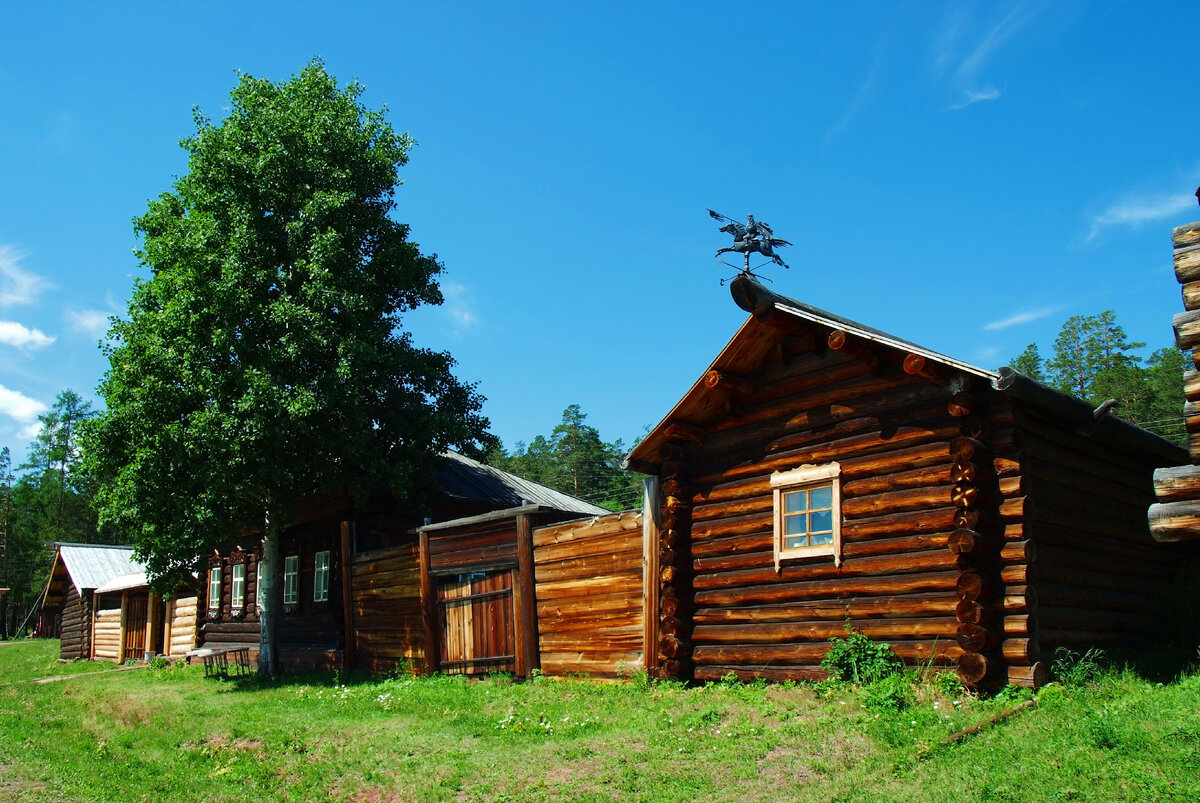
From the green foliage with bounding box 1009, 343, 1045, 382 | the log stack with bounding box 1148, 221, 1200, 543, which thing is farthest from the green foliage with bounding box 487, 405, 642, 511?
the log stack with bounding box 1148, 221, 1200, 543

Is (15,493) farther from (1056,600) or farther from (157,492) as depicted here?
(1056,600)

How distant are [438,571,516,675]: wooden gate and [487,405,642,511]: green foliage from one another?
1840 inches

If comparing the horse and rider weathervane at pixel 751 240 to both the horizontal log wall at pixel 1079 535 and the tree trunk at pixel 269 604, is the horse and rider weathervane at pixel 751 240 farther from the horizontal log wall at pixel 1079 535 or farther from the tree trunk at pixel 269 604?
the tree trunk at pixel 269 604

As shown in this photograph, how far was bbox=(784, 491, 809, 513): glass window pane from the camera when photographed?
39.4 ft

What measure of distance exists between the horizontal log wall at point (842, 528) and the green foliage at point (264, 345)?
31.8ft

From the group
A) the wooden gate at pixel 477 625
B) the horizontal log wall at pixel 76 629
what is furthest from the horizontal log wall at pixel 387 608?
the horizontal log wall at pixel 76 629

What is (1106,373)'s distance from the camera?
1954 inches

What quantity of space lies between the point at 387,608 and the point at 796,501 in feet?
34.1

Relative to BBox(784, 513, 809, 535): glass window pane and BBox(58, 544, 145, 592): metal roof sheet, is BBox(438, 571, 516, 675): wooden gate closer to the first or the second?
BBox(784, 513, 809, 535): glass window pane

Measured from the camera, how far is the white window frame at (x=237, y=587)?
2656 centimetres

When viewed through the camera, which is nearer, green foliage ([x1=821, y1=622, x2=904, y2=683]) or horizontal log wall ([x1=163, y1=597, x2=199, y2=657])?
green foliage ([x1=821, y1=622, x2=904, y2=683])

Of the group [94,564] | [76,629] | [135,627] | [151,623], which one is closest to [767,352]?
[151,623]

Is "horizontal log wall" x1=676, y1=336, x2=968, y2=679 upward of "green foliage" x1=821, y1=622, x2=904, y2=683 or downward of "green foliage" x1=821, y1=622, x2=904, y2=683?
upward

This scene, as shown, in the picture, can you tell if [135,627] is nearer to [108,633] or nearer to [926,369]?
[108,633]
